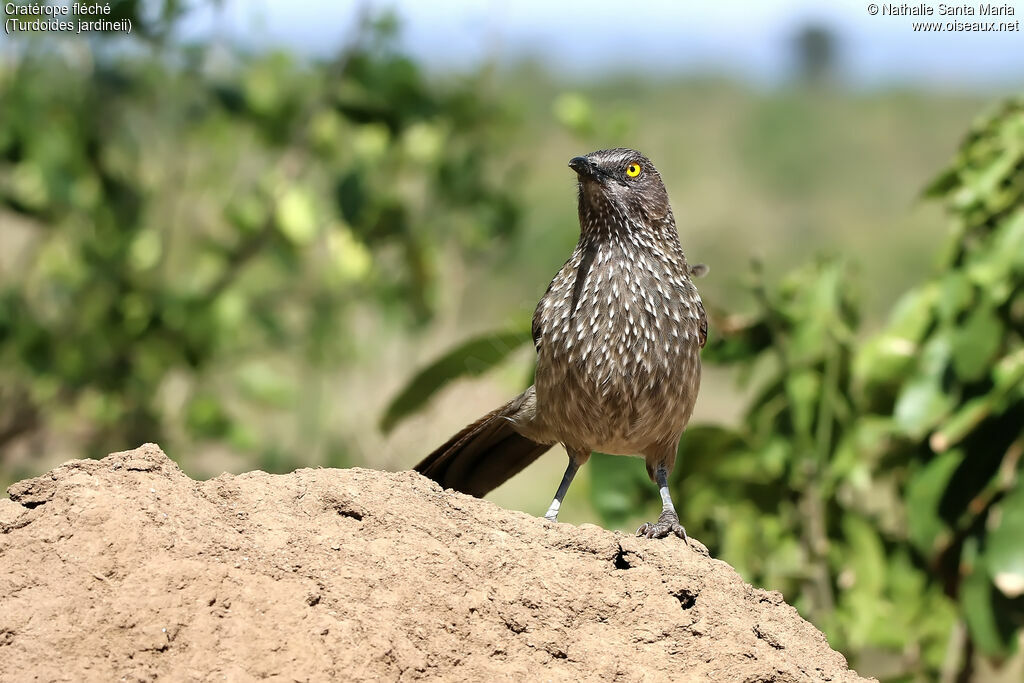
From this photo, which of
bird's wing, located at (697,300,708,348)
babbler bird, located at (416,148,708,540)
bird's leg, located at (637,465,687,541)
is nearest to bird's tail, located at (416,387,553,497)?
babbler bird, located at (416,148,708,540)

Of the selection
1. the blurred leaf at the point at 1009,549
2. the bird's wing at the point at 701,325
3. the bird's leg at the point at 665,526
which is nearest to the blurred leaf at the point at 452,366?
the bird's wing at the point at 701,325

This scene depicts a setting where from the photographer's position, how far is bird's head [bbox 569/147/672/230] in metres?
4.44

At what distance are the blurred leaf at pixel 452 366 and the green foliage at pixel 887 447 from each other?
0.03 m

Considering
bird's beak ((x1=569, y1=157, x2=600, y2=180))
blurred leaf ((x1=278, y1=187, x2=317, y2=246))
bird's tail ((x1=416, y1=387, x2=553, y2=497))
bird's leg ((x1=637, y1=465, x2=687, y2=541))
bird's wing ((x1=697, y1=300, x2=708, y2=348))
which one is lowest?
bird's leg ((x1=637, y1=465, x2=687, y2=541))

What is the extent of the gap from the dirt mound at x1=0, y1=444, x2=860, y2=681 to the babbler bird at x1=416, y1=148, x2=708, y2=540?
3.72ft

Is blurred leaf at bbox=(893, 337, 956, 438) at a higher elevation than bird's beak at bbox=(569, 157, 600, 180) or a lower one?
lower

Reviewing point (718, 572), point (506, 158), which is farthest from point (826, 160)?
point (718, 572)

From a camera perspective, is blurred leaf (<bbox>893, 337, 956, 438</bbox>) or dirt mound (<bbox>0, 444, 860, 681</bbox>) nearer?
dirt mound (<bbox>0, 444, 860, 681</bbox>)

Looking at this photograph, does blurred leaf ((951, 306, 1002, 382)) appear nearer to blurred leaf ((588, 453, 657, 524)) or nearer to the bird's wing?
the bird's wing

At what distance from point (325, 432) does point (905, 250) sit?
18441mm

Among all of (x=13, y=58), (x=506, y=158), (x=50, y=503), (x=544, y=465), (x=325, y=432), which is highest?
(x=13, y=58)

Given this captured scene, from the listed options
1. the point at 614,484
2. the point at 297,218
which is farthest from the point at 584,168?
the point at 297,218

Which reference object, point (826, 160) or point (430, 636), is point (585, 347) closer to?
point (430, 636)

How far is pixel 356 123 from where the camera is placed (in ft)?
25.1
